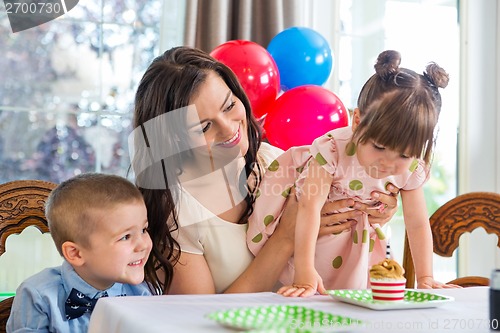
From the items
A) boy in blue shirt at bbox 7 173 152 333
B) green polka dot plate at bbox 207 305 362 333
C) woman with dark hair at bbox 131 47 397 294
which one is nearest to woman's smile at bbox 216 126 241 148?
woman with dark hair at bbox 131 47 397 294

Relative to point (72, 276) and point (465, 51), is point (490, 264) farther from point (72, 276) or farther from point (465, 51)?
point (72, 276)

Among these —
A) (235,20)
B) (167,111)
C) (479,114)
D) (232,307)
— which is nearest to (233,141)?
(167,111)

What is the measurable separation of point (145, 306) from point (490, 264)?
283 centimetres

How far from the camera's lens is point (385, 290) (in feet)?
3.78

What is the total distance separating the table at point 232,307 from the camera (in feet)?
3.11

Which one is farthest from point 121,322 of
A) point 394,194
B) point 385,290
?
point 394,194

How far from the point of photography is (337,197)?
5.46 feet

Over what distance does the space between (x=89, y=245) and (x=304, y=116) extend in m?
0.90

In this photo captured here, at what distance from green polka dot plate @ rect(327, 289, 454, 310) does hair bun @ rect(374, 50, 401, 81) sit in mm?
536

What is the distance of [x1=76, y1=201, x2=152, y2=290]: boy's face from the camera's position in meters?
1.48

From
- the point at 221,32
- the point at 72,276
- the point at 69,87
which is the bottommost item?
the point at 72,276

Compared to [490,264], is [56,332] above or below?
above

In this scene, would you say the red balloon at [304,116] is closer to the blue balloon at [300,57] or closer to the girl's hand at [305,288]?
the blue balloon at [300,57]

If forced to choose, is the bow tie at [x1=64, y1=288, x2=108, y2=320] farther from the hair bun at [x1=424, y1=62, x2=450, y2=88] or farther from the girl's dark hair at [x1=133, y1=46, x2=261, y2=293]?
the hair bun at [x1=424, y1=62, x2=450, y2=88]
